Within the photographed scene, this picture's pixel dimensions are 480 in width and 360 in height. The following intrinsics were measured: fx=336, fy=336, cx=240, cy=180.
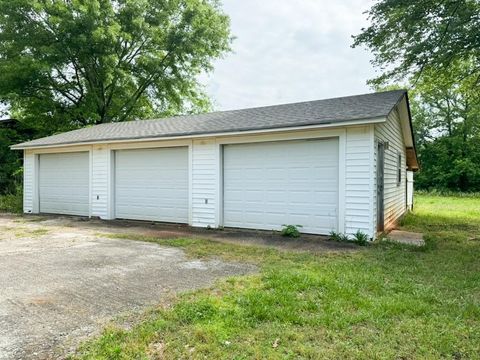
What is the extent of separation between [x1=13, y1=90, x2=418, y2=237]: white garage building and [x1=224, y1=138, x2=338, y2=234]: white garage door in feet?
0.08

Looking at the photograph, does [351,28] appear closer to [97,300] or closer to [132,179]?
[132,179]

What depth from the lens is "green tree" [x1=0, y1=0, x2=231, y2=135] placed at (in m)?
18.3

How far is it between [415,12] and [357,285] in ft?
29.6

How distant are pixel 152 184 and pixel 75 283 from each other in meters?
6.03

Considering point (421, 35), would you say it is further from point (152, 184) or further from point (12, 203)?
point (12, 203)

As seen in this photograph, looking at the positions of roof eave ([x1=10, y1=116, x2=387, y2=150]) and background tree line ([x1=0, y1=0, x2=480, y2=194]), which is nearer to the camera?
roof eave ([x1=10, y1=116, x2=387, y2=150])

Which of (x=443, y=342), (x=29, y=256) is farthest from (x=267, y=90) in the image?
(x=443, y=342)

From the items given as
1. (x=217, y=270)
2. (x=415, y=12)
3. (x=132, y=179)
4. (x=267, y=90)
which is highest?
(x=267, y=90)

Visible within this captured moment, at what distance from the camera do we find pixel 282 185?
8047mm

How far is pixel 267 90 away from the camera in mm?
29969

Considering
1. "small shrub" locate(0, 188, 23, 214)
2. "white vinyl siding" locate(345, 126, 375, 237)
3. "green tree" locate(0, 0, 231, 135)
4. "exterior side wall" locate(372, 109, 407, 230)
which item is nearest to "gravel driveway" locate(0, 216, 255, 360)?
"white vinyl siding" locate(345, 126, 375, 237)

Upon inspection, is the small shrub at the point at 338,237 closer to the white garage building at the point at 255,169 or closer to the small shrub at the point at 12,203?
the white garage building at the point at 255,169

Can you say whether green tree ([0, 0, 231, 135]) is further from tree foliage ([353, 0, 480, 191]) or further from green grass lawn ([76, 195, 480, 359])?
green grass lawn ([76, 195, 480, 359])

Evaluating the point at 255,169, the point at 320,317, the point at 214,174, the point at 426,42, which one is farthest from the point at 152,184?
the point at 426,42
